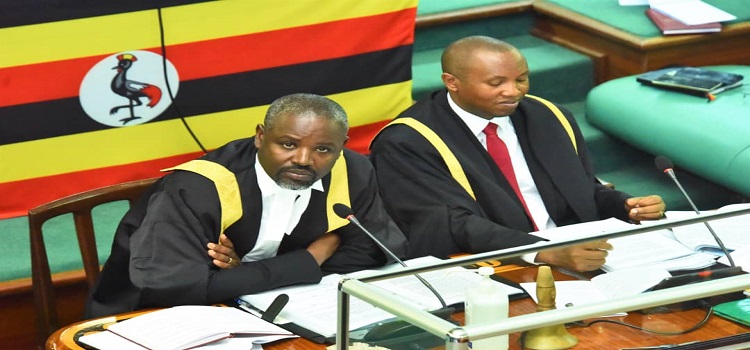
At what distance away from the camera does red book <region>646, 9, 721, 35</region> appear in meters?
5.61

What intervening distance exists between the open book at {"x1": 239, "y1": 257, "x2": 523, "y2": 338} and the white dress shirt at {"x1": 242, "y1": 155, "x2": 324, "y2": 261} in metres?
0.32

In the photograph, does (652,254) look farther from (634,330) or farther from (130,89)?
(130,89)

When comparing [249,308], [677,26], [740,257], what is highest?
[677,26]

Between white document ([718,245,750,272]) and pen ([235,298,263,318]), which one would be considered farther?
pen ([235,298,263,318])

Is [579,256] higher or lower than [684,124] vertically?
higher

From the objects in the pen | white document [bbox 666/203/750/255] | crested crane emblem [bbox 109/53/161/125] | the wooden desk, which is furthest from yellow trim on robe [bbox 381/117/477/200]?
the wooden desk

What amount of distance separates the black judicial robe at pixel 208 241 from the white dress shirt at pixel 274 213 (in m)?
0.02

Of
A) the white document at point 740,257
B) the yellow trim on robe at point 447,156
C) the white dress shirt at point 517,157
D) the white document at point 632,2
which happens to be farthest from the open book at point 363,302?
the white document at point 632,2

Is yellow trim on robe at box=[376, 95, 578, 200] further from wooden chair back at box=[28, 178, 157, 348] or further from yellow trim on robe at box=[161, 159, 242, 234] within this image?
wooden chair back at box=[28, 178, 157, 348]

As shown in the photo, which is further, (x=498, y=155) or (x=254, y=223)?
(x=498, y=155)

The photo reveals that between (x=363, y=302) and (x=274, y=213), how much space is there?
5.04 feet

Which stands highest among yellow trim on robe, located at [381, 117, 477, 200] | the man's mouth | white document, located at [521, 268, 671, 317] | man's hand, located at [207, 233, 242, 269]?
white document, located at [521, 268, 671, 317]

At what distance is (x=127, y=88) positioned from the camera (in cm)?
429

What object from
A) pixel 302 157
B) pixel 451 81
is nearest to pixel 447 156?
pixel 451 81
